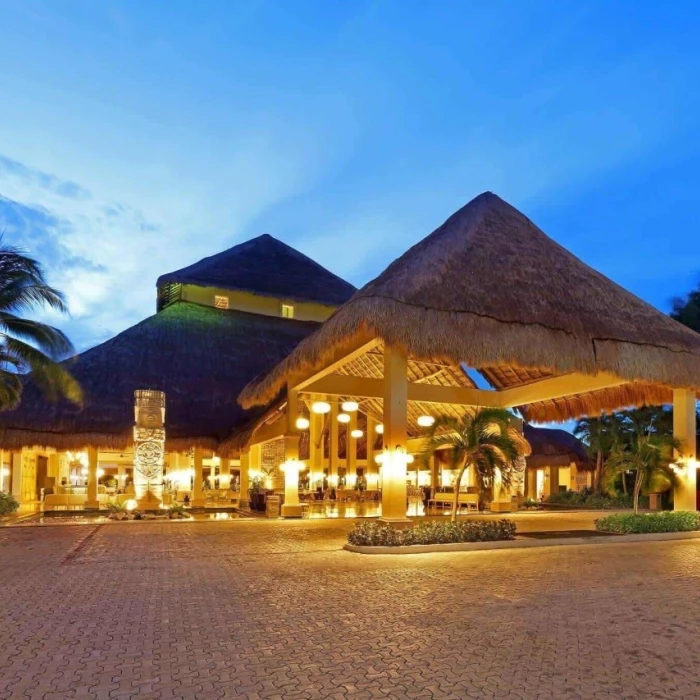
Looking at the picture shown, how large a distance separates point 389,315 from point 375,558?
4258mm

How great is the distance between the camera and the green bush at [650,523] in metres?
14.5

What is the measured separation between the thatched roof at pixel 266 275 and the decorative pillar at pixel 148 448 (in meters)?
14.5

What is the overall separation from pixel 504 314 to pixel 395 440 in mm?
3303

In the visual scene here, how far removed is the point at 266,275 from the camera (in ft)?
118

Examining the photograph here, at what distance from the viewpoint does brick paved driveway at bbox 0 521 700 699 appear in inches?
181

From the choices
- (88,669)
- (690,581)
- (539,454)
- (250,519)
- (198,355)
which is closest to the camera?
(88,669)

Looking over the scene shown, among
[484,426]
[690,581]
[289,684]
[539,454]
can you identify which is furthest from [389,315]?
[539,454]

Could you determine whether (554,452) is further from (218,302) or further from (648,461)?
(218,302)

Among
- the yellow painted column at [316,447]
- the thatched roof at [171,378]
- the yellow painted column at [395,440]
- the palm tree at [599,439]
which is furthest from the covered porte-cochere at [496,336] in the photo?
the yellow painted column at [316,447]

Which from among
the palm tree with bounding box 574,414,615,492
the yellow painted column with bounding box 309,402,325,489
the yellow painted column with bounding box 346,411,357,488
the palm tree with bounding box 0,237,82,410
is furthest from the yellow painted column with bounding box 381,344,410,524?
the yellow painted column with bounding box 346,411,357,488

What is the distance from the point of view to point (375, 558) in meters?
10.8

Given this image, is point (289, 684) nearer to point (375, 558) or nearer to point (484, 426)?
point (375, 558)

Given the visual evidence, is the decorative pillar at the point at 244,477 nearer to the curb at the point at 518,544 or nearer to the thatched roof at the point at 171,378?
the thatched roof at the point at 171,378

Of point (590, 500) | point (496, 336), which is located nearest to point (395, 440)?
point (496, 336)
